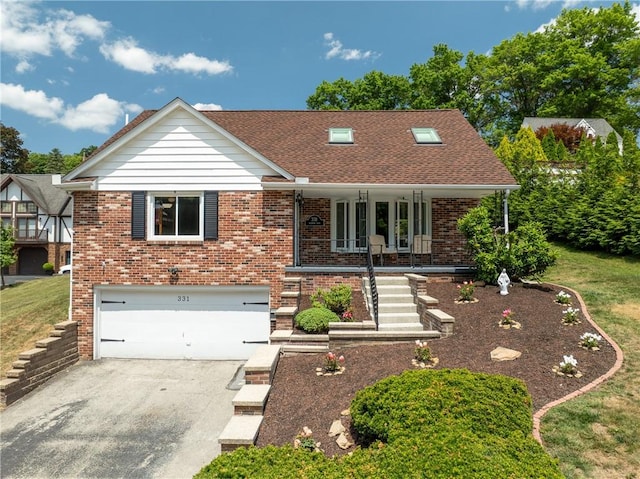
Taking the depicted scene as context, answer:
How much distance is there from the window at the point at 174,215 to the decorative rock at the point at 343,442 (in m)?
6.96

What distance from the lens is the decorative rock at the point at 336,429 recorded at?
482 cm

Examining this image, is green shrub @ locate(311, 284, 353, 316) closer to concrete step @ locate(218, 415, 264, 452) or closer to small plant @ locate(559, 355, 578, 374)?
concrete step @ locate(218, 415, 264, 452)

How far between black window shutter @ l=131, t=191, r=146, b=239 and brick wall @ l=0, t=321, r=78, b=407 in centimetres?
295

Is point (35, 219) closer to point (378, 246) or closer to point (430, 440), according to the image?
point (378, 246)

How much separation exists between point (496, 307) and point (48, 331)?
1252cm

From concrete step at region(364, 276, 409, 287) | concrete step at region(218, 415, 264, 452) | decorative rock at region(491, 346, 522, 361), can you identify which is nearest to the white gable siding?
concrete step at region(364, 276, 409, 287)

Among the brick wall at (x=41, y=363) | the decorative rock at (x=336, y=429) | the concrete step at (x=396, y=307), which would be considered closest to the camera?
the decorative rock at (x=336, y=429)

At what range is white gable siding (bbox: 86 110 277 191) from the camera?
34.3 feet

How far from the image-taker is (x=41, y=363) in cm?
893

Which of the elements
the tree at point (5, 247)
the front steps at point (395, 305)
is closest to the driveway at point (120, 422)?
the front steps at point (395, 305)

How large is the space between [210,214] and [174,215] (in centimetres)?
112

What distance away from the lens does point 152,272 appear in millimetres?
10406

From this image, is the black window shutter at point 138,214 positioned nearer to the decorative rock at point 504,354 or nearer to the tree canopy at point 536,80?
the decorative rock at point 504,354

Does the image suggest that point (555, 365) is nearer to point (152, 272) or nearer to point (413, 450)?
point (413, 450)
